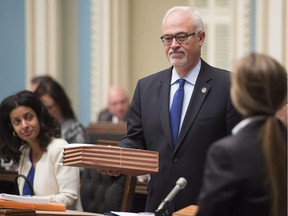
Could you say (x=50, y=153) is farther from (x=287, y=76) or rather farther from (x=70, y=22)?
(x=70, y=22)

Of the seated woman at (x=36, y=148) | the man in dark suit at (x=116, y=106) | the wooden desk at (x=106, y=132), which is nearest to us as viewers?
the seated woman at (x=36, y=148)

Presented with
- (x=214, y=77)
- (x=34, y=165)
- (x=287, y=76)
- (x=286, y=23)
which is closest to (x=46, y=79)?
(x=34, y=165)

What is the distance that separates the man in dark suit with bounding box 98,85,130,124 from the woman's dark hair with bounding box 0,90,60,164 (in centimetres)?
398

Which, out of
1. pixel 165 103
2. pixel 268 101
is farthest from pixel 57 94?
pixel 268 101

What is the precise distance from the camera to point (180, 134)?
3.50 m

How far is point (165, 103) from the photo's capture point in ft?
11.8

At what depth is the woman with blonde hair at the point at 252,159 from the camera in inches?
89.2

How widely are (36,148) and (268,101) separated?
7.73ft

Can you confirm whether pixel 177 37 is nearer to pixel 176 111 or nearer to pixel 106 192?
pixel 176 111

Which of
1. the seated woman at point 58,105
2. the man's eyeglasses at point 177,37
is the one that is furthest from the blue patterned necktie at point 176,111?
the seated woman at point 58,105

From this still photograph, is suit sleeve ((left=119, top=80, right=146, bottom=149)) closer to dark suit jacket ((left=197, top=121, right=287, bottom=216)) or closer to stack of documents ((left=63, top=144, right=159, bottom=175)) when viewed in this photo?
stack of documents ((left=63, top=144, right=159, bottom=175))

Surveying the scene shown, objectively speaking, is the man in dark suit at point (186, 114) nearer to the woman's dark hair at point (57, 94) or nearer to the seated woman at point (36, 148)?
the seated woman at point (36, 148)

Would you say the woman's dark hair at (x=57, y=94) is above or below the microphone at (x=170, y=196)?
below

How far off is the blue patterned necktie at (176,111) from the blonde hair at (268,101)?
123cm
